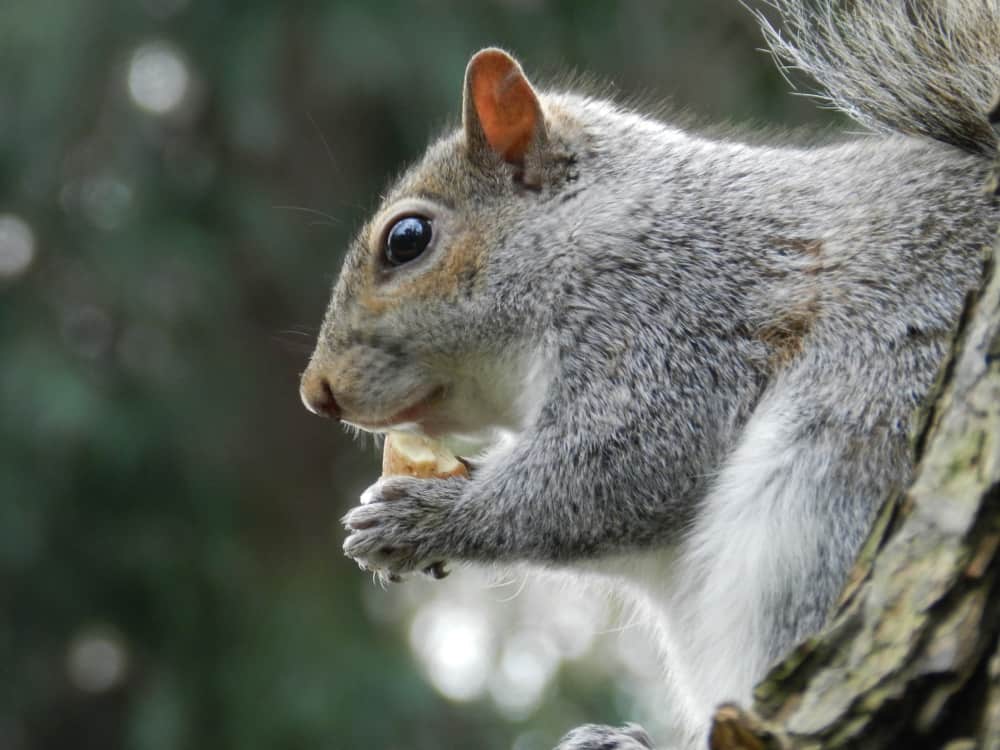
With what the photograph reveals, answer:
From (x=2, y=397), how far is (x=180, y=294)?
79 centimetres

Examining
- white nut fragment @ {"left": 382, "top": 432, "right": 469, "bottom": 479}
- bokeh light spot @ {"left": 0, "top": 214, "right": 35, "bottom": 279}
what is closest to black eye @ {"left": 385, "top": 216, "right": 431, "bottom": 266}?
white nut fragment @ {"left": 382, "top": 432, "right": 469, "bottom": 479}

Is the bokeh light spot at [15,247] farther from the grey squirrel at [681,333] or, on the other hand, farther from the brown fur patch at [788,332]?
the brown fur patch at [788,332]

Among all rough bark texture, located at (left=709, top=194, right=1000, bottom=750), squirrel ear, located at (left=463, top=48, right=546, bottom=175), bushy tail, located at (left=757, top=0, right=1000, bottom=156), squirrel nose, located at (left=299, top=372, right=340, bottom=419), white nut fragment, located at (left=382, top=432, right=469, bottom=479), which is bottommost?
rough bark texture, located at (left=709, top=194, right=1000, bottom=750)

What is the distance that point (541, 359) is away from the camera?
7.66ft

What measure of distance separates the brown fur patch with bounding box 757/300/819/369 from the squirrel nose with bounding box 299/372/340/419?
775mm

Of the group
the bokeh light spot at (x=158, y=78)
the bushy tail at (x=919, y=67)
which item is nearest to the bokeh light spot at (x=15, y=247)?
the bokeh light spot at (x=158, y=78)

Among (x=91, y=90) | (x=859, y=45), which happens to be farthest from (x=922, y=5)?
(x=91, y=90)

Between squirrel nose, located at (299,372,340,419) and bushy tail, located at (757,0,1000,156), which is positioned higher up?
bushy tail, located at (757,0,1000,156)

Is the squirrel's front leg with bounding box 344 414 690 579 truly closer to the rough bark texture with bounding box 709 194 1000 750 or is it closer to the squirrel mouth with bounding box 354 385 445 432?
the squirrel mouth with bounding box 354 385 445 432

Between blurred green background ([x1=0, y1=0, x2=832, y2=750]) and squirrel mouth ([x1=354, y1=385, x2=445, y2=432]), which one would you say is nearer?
squirrel mouth ([x1=354, y1=385, x2=445, y2=432])

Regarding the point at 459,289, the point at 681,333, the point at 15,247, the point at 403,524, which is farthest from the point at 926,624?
the point at 15,247

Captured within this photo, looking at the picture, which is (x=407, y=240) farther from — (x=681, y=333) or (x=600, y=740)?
(x=600, y=740)

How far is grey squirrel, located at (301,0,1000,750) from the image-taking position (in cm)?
197

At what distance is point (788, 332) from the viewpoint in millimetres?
2125
